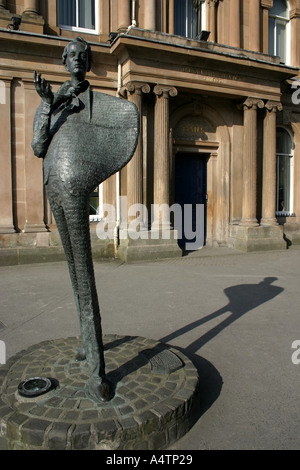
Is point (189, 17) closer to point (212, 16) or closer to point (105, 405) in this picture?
point (212, 16)

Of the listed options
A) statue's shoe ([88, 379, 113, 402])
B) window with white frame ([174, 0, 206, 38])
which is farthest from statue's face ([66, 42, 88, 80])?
window with white frame ([174, 0, 206, 38])

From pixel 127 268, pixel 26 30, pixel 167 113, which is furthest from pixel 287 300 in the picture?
pixel 26 30

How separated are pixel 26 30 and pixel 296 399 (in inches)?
381

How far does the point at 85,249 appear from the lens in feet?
8.46

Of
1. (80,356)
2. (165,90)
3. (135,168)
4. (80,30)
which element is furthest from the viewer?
(80,30)

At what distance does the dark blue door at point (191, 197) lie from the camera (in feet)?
37.7

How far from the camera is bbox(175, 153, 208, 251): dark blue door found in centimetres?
1148

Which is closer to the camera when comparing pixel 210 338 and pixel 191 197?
pixel 210 338

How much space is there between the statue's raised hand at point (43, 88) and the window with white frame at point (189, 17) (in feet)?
35.4

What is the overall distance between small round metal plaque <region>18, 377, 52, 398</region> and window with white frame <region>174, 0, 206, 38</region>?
1166cm

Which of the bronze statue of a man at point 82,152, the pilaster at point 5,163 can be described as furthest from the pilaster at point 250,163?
the bronze statue of a man at point 82,152

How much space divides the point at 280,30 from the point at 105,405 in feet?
48.1

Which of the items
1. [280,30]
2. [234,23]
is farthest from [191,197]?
[280,30]

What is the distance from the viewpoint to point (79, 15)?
10.3m
